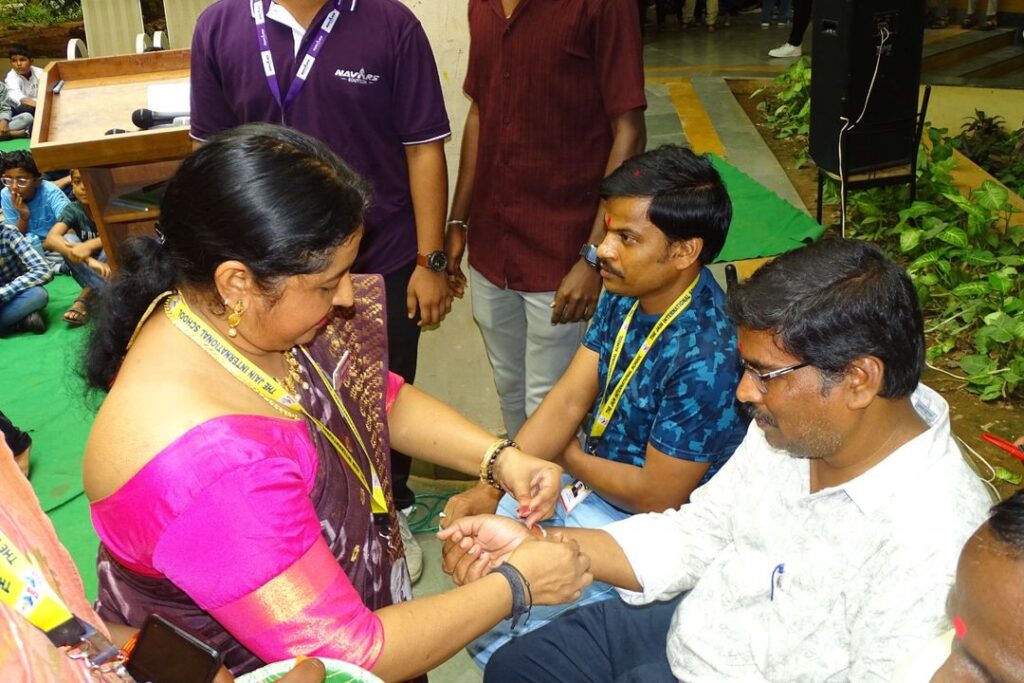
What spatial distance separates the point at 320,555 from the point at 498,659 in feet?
2.55

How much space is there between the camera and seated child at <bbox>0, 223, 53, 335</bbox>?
5.98 meters

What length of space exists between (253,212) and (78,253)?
560cm

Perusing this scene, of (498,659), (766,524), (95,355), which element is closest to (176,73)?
(95,355)

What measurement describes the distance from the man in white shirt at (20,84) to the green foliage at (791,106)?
7.61m

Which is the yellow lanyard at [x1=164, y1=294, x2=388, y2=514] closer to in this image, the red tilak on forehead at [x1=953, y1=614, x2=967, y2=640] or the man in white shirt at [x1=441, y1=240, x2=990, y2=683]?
the man in white shirt at [x1=441, y1=240, x2=990, y2=683]

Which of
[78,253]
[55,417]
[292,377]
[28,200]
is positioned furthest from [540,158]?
[28,200]

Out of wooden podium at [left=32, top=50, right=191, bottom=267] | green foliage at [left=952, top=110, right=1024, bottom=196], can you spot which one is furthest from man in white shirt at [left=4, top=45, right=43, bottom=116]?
green foliage at [left=952, top=110, right=1024, bottom=196]

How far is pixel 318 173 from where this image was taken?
1.65 metres

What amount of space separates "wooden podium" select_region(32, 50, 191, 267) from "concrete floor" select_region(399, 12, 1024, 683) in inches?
48.4

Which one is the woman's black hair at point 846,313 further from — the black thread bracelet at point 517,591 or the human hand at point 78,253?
the human hand at point 78,253

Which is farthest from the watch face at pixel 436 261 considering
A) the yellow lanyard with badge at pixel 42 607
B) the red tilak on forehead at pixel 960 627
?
the red tilak on forehead at pixel 960 627

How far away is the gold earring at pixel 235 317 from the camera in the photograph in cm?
167

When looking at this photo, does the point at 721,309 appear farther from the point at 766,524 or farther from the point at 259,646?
the point at 259,646

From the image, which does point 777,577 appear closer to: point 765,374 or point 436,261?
point 765,374
